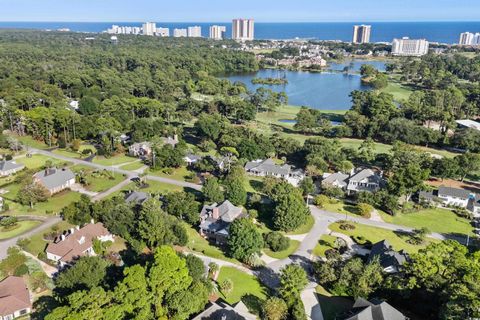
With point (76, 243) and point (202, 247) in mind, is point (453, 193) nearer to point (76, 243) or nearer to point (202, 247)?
point (202, 247)

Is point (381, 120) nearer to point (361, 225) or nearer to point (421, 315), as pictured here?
point (361, 225)

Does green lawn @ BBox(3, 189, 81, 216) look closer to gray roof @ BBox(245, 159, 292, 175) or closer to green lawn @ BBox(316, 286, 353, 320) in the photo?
gray roof @ BBox(245, 159, 292, 175)

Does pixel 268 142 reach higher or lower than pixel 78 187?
higher

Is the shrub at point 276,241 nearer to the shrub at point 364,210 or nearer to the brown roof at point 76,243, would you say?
the shrub at point 364,210

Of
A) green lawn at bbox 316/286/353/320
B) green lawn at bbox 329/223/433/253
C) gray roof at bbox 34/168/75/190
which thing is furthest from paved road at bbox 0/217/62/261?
green lawn at bbox 329/223/433/253

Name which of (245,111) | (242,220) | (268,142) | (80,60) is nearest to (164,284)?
(242,220)
